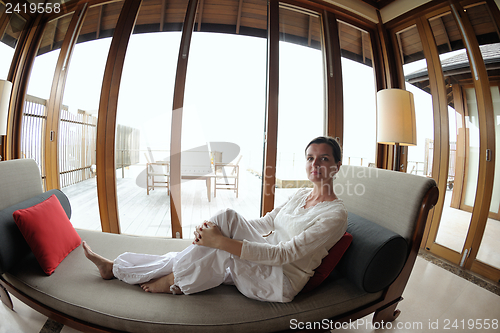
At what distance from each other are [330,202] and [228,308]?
2.50ft

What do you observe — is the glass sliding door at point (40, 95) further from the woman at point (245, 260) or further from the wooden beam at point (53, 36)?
the woman at point (245, 260)

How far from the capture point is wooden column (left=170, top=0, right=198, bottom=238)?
7.69ft

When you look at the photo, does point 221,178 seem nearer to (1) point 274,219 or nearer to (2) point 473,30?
(1) point 274,219

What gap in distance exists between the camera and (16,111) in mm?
2561

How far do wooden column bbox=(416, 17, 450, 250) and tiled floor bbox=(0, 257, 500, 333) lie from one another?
68cm

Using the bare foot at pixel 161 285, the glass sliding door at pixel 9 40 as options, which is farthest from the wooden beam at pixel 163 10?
the bare foot at pixel 161 285

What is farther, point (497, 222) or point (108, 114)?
point (108, 114)

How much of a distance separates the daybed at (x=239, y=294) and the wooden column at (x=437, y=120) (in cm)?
160

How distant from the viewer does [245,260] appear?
3.70 ft

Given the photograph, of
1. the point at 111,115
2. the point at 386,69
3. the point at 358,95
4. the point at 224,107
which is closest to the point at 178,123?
the point at 224,107

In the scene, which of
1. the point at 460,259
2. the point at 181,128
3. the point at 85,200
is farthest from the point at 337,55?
the point at 85,200

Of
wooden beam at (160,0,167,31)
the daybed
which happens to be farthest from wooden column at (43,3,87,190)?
the daybed

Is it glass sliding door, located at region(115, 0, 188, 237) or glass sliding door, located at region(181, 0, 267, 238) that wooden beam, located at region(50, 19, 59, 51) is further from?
glass sliding door, located at region(181, 0, 267, 238)

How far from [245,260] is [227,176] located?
166cm
